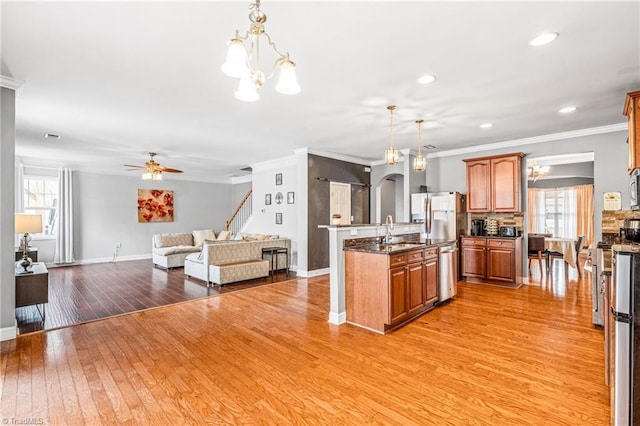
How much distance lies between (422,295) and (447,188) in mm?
3396

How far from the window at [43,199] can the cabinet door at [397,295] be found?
8.83 metres

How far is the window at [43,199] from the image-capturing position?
25.4 feet

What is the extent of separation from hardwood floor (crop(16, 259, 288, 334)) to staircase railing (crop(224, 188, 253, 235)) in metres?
2.85

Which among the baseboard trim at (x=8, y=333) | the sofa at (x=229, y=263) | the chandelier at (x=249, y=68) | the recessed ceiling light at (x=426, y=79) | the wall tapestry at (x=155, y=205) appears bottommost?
the baseboard trim at (x=8, y=333)

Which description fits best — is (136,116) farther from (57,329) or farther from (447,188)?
(447,188)

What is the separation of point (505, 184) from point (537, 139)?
0.95m

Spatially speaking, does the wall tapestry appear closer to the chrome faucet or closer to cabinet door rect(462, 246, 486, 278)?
the chrome faucet

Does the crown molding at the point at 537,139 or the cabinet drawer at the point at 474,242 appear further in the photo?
the cabinet drawer at the point at 474,242

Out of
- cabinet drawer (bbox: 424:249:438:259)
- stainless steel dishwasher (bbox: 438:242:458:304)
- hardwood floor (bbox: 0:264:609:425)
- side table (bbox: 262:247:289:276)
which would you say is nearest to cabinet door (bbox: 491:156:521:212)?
stainless steel dishwasher (bbox: 438:242:458:304)

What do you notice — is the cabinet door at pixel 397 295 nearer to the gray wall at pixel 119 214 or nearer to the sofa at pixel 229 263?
the sofa at pixel 229 263

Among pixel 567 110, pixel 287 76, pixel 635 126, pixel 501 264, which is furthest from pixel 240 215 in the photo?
pixel 635 126

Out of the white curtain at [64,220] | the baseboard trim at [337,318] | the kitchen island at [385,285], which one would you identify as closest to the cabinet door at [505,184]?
the kitchen island at [385,285]

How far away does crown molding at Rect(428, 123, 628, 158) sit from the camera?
484 cm

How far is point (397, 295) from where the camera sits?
3.48m
